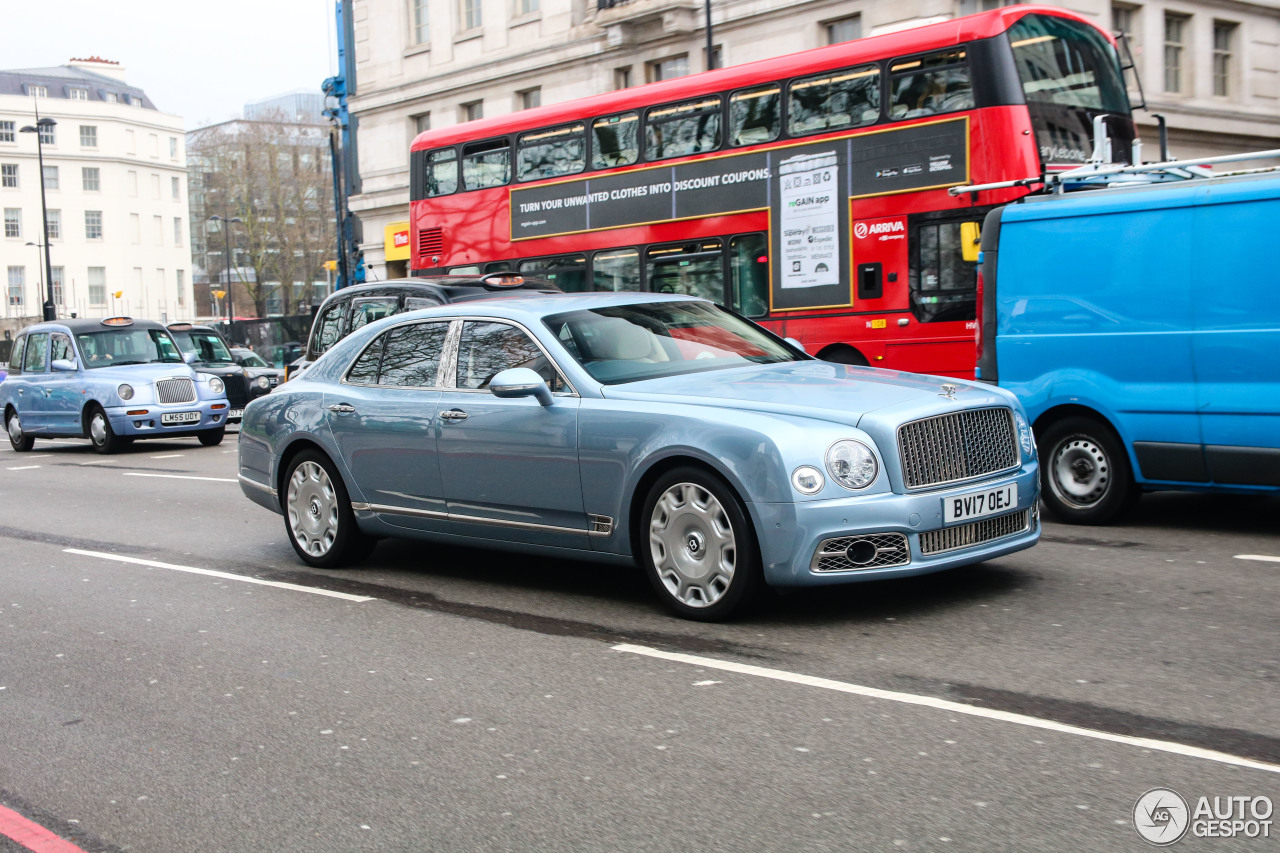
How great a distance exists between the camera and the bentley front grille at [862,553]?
576cm

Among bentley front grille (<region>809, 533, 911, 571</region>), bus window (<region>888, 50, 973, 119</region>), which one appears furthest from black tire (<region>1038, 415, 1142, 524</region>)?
bus window (<region>888, 50, 973, 119</region>)

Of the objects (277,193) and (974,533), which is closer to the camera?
(974,533)

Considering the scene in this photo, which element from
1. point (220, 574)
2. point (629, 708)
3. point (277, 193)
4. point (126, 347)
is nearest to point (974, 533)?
point (629, 708)

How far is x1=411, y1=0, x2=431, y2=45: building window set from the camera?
3903 cm

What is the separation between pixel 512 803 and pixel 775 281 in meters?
12.1

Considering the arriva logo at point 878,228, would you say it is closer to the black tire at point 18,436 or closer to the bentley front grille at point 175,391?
the bentley front grille at point 175,391

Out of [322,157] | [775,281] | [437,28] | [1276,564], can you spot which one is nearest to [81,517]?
[775,281]

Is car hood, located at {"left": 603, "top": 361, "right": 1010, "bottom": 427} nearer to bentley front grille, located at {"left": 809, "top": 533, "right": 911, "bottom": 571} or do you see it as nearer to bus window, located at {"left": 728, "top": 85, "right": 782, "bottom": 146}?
bentley front grille, located at {"left": 809, "top": 533, "right": 911, "bottom": 571}

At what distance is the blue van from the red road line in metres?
6.59

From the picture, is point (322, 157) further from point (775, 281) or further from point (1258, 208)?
point (1258, 208)

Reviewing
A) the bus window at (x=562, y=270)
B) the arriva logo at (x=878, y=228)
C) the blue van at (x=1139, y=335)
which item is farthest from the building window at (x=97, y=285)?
the blue van at (x=1139, y=335)

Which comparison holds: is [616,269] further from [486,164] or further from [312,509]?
[312,509]

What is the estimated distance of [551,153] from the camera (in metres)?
18.1

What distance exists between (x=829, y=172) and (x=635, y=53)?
18362 millimetres
